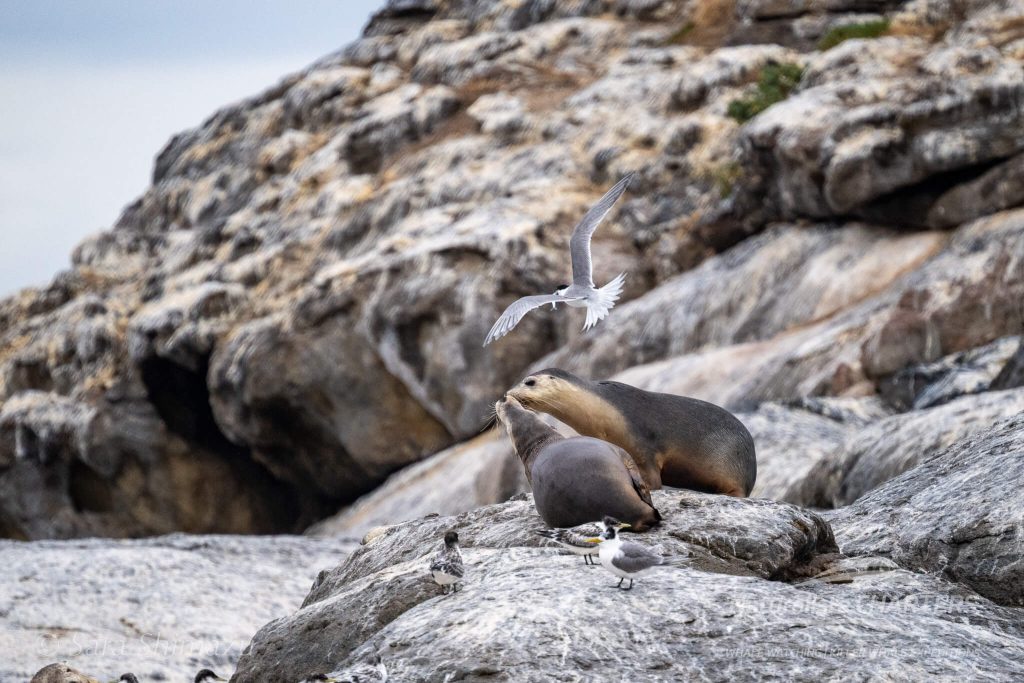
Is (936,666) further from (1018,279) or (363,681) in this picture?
(1018,279)

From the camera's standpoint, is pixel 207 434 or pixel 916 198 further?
pixel 207 434

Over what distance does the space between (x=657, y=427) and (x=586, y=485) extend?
6.93 ft

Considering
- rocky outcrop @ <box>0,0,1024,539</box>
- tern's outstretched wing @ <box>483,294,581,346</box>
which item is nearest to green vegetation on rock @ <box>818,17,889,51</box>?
rocky outcrop @ <box>0,0,1024,539</box>

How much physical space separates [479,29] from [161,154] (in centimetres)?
1603

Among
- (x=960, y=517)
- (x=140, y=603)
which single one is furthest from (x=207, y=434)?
(x=960, y=517)

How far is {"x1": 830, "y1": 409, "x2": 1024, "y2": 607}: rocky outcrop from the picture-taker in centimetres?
755

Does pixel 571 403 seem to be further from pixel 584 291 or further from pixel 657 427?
pixel 584 291

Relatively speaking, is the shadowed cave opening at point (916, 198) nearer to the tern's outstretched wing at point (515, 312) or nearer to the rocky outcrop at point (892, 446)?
the rocky outcrop at point (892, 446)

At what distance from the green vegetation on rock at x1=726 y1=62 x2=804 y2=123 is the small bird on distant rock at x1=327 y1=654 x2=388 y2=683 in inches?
996

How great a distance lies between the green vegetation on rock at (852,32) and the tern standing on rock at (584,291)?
19362 mm

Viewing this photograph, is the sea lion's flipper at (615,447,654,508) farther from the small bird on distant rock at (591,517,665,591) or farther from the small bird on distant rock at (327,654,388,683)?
the small bird on distant rock at (327,654,388,683)

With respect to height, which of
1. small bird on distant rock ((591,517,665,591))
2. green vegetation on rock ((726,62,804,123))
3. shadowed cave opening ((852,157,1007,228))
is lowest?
shadowed cave opening ((852,157,1007,228))

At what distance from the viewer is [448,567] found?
285 inches

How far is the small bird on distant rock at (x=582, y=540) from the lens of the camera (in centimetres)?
715
